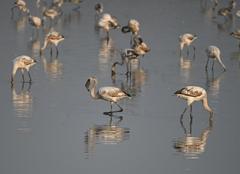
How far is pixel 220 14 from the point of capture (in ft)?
158

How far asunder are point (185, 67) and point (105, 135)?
11166mm

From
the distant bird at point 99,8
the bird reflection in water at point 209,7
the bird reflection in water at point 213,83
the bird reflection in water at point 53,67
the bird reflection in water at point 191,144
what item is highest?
the bird reflection in water at point 209,7

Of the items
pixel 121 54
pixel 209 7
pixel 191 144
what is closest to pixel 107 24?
pixel 121 54

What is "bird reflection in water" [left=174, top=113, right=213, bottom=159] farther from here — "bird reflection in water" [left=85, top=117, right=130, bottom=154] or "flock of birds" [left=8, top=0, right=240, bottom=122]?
"bird reflection in water" [left=85, top=117, right=130, bottom=154]

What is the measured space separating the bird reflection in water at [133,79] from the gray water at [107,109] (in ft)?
0.11

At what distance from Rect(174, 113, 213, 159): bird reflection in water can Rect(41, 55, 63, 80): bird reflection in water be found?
8511 millimetres

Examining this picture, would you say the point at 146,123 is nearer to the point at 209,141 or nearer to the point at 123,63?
the point at 209,141

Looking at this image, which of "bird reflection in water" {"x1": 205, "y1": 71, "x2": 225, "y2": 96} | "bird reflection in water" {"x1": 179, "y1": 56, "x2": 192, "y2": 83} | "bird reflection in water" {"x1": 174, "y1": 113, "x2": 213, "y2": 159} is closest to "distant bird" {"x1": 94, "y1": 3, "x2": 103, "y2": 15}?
"bird reflection in water" {"x1": 179, "y1": 56, "x2": 192, "y2": 83}

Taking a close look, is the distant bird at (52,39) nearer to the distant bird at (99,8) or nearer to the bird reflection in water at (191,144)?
the distant bird at (99,8)

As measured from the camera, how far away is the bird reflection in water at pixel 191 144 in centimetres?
2042

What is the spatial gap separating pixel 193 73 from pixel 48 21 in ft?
56.3

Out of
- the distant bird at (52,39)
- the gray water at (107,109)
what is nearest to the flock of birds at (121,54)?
the distant bird at (52,39)

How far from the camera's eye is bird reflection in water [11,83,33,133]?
905 inches

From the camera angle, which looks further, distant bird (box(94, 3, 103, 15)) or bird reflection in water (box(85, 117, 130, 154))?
distant bird (box(94, 3, 103, 15))
